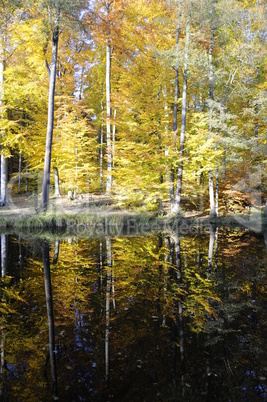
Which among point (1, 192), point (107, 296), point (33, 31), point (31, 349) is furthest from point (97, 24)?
point (31, 349)

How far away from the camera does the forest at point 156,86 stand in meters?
12.4

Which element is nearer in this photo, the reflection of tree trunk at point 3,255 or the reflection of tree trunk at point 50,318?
the reflection of tree trunk at point 50,318

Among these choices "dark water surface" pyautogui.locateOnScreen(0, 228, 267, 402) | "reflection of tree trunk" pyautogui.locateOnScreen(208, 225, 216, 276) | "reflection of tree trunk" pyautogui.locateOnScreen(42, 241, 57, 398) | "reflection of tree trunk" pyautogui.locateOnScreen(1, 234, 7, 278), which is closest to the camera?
"dark water surface" pyautogui.locateOnScreen(0, 228, 267, 402)

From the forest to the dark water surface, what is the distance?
22.8 feet

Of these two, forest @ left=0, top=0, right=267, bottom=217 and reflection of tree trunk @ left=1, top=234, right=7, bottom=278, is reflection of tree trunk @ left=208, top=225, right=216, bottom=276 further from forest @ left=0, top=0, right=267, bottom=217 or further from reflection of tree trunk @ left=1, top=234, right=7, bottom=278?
reflection of tree trunk @ left=1, top=234, right=7, bottom=278

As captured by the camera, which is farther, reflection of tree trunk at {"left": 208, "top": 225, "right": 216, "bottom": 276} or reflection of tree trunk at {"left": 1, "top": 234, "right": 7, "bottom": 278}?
reflection of tree trunk at {"left": 208, "top": 225, "right": 216, "bottom": 276}

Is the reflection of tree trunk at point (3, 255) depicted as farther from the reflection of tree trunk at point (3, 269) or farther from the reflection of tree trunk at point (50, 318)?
the reflection of tree trunk at point (50, 318)

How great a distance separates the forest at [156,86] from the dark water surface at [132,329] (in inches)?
273

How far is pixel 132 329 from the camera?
3559mm

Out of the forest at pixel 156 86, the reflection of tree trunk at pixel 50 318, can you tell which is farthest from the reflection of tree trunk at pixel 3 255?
the forest at pixel 156 86

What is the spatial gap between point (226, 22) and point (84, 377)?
15544 mm

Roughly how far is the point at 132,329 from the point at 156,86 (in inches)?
475

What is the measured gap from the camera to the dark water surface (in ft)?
8.33

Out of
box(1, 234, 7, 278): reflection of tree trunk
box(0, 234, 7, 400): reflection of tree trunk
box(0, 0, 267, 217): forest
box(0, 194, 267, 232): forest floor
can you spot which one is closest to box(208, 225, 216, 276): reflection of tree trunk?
box(0, 194, 267, 232): forest floor
